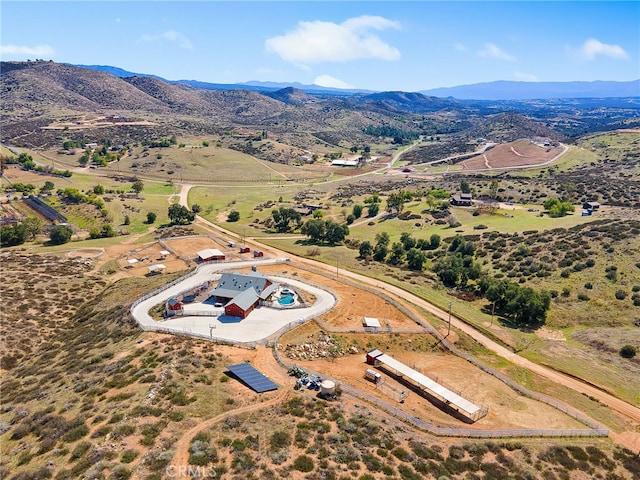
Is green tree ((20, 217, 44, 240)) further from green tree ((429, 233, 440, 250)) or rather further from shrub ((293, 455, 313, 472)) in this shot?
shrub ((293, 455, 313, 472))

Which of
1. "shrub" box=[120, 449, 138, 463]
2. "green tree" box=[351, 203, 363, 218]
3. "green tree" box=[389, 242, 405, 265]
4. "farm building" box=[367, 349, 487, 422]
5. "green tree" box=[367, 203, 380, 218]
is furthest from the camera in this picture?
"green tree" box=[367, 203, 380, 218]

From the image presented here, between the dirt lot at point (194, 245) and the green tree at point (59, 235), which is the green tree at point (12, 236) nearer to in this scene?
the green tree at point (59, 235)

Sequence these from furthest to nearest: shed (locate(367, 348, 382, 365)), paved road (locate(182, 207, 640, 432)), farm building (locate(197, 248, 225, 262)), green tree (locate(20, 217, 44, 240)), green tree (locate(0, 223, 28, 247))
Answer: green tree (locate(20, 217, 44, 240)) → green tree (locate(0, 223, 28, 247)) → farm building (locate(197, 248, 225, 262)) → shed (locate(367, 348, 382, 365)) → paved road (locate(182, 207, 640, 432))

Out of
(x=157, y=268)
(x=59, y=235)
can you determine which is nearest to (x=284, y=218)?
(x=157, y=268)

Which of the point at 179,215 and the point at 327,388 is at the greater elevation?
the point at 327,388

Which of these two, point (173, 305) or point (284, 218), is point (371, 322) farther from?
point (284, 218)

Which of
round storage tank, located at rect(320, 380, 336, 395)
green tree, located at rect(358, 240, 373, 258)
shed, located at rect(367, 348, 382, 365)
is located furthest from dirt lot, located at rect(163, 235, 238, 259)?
round storage tank, located at rect(320, 380, 336, 395)

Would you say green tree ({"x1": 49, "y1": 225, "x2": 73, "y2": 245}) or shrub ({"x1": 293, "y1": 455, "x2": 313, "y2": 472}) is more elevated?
shrub ({"x1": 293, "y1": 455, "x2": 313, "y2": 472})
